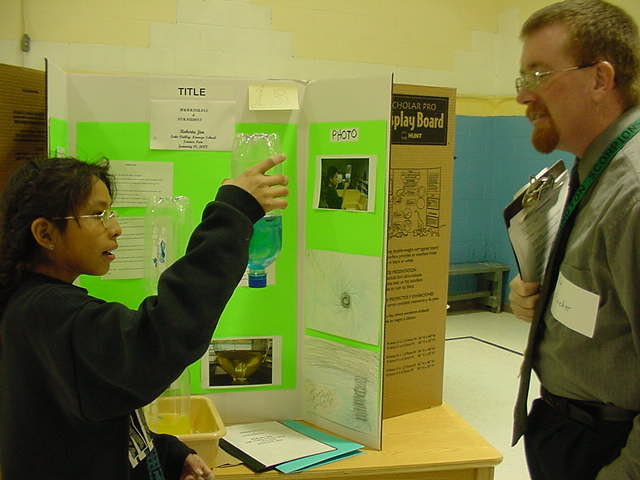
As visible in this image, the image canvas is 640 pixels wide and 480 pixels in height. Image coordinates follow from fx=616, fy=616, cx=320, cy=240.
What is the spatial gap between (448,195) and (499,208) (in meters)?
3.71

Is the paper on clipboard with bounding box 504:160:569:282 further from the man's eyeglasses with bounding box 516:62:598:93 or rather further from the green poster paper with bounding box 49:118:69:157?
the green poster paper with bounding box 49:118:69:157

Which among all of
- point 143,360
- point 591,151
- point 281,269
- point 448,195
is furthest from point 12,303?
point 448,195

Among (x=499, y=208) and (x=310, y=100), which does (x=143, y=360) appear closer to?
(x=310, y=100)

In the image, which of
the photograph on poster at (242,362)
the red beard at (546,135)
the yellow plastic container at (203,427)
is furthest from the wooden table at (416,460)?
the red beard at (546,135)

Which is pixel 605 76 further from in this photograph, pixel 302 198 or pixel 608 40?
pixel 302 198

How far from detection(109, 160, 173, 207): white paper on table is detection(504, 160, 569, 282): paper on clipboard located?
0.91m

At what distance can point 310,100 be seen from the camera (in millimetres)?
1704

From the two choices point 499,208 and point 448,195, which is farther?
point 499,208

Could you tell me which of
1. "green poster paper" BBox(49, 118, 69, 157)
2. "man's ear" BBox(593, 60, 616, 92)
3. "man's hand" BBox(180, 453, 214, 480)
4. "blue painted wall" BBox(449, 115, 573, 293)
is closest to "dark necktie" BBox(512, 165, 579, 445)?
"man's ear" BBox(593, 60, 616, 92)

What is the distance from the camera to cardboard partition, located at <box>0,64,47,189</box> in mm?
1689

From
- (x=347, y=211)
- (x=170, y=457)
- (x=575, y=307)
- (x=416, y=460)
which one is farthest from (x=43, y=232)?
(x=416, y=460)

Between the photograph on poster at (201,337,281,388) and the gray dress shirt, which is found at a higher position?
the gray dress shirt

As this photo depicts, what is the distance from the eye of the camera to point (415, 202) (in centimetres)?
189

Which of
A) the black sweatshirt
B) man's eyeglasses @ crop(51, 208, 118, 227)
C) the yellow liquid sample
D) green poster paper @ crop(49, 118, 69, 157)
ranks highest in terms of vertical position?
green poster paper @ crop(49, 118, 69, 157)
